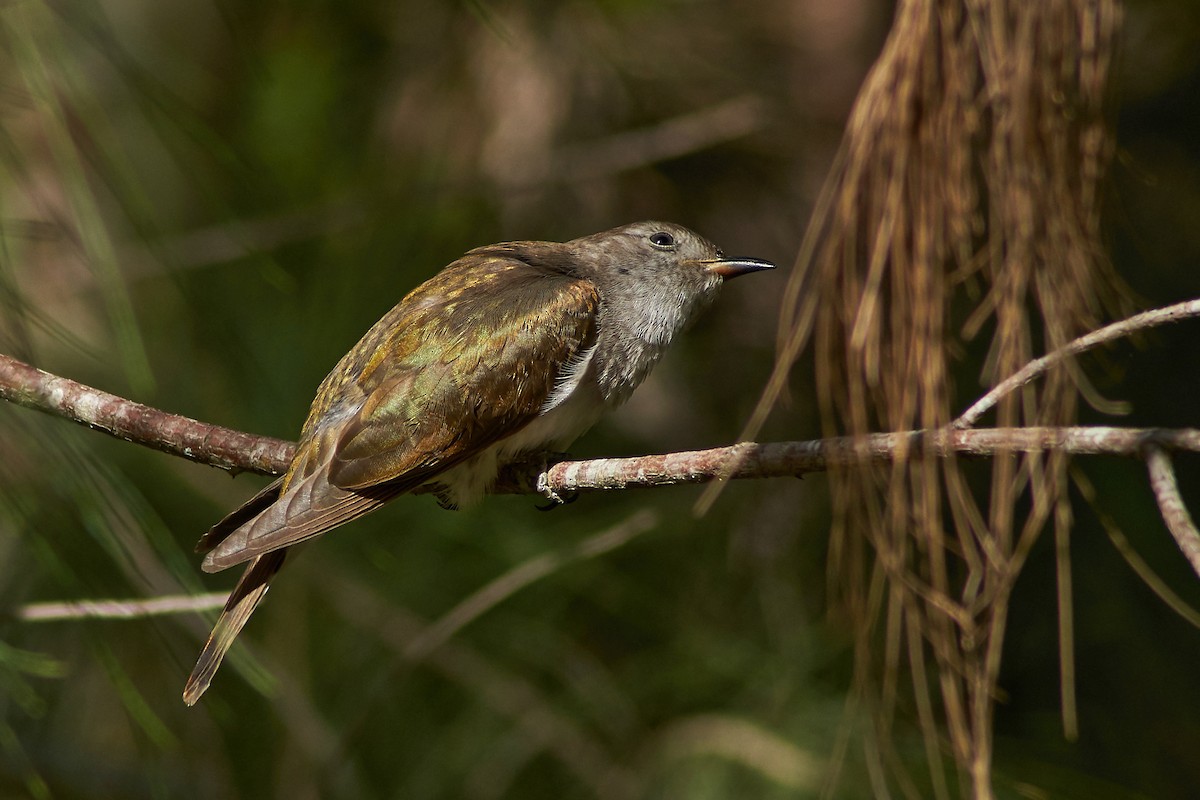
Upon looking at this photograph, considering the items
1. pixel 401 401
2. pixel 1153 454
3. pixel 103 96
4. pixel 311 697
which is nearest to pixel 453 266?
pixel 401 401

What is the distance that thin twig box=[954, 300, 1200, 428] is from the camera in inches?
68.7

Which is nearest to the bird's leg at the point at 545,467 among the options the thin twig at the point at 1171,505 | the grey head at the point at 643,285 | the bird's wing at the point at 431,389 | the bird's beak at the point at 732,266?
the bird's wing at the point at 431,389

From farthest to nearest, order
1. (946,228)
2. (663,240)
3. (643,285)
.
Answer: (663,240)
(643,285)
(946,228)

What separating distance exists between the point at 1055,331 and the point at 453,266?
6.41 ft

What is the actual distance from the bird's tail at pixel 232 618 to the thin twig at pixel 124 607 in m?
0.20

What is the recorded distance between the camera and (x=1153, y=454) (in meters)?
1.62

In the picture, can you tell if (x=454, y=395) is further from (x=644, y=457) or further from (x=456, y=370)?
(x=644, y=457)

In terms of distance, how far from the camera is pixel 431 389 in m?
3.29

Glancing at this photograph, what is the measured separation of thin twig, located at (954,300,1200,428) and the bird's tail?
1.61m

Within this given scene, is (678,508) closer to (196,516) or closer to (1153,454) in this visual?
(196,516)

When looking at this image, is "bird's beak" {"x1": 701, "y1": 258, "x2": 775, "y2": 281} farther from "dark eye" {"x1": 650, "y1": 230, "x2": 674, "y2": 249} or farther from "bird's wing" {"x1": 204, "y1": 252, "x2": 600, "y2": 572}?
"bird's wing" {"x1": 204, "y1": 252, "x2": 600, "y2": 572}

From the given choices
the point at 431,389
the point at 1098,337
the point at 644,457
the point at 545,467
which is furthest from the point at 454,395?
the point at 1098,337

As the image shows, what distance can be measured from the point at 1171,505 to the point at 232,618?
7.06ft

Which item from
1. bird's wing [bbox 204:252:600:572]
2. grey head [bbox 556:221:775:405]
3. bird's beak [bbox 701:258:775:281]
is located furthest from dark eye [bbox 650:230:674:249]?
bird's wing [bbox 204:252:600:572]
